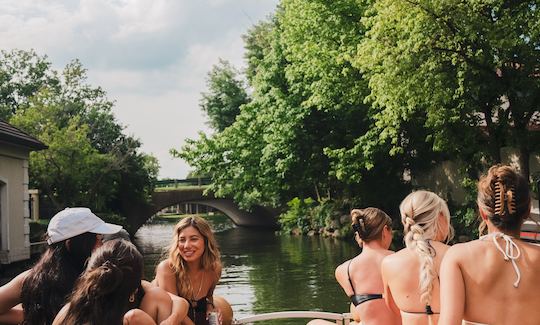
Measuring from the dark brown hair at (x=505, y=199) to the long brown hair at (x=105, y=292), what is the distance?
1.58 metres

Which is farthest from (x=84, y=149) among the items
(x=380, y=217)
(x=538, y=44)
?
(x=380, y=217)

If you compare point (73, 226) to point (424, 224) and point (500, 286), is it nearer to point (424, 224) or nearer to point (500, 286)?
point (424, 224)

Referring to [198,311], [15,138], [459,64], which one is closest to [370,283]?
[198,311]

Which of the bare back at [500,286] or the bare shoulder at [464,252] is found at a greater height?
the bare shoulder at [464,252]

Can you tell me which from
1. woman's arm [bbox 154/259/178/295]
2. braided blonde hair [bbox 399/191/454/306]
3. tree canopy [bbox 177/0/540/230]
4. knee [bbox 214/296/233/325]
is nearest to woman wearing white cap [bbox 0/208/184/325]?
woman's arm [bbox 154/259/178/295]

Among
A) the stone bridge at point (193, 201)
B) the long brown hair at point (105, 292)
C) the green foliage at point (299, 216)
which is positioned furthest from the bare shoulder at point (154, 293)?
the stone bridge at point (193, 201)

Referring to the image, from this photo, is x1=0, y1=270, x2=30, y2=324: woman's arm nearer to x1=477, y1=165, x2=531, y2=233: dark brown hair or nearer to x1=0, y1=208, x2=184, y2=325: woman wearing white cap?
x1=0, y1=208, x2=184, y2=325: woman wearing white cap

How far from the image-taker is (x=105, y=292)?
2850 millimetres

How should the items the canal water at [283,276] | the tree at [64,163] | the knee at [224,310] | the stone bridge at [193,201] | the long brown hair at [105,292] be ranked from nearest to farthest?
1. the long brown hair at [105,292]
2. the knee at [224,310]
3. the canal water at [283,276]
4. the tree at [64,163]
5. the stone bridge at [193,201]

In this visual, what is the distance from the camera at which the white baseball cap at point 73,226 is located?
3785 millimetres

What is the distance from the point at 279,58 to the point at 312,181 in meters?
5.68

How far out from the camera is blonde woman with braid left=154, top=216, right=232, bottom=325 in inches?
188

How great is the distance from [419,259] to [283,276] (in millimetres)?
14607

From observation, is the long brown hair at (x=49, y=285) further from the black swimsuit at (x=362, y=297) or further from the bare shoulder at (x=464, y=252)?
the bare shoulder at (x=464, y=252)
